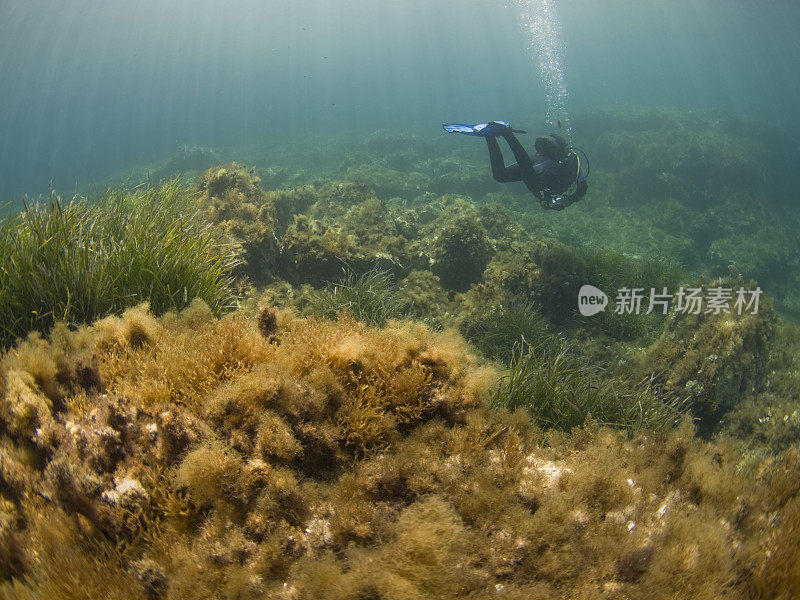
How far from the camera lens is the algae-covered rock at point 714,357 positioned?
17.8 ft

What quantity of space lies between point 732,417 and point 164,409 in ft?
23.5

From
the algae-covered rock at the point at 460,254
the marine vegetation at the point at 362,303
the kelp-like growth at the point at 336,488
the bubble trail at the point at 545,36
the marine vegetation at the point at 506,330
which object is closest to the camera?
the kelp-like growth at the point at 336,488

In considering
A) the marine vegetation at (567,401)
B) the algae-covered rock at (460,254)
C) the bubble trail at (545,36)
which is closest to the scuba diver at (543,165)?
the algae-covered rock at (460,254)

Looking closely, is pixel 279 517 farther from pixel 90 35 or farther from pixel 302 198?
pixel 90 35

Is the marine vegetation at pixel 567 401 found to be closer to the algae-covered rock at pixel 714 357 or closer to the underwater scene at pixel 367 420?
the underwater scene at pixel 367 420

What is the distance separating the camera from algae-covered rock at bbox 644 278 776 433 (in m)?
5.43

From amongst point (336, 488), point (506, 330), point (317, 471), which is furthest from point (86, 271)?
point (506, 330)

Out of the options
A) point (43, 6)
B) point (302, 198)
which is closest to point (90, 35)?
point (43, 6)

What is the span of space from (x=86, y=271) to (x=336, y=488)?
3079mm

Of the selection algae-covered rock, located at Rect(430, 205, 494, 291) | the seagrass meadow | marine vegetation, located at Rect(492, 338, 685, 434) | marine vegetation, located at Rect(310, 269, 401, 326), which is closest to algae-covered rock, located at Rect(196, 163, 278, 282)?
marine vegetation, located at Rect(310, 269, 401, 326)

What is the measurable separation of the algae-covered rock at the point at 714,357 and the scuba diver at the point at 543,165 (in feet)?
15.1

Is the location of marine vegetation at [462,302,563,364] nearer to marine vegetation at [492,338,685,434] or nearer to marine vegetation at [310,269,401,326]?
marine vegetation at [310,269,401,326]

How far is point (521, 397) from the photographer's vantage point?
11.2 feet

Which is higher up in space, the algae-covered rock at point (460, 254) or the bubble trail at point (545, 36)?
the bubble trail at point (545, 36)
